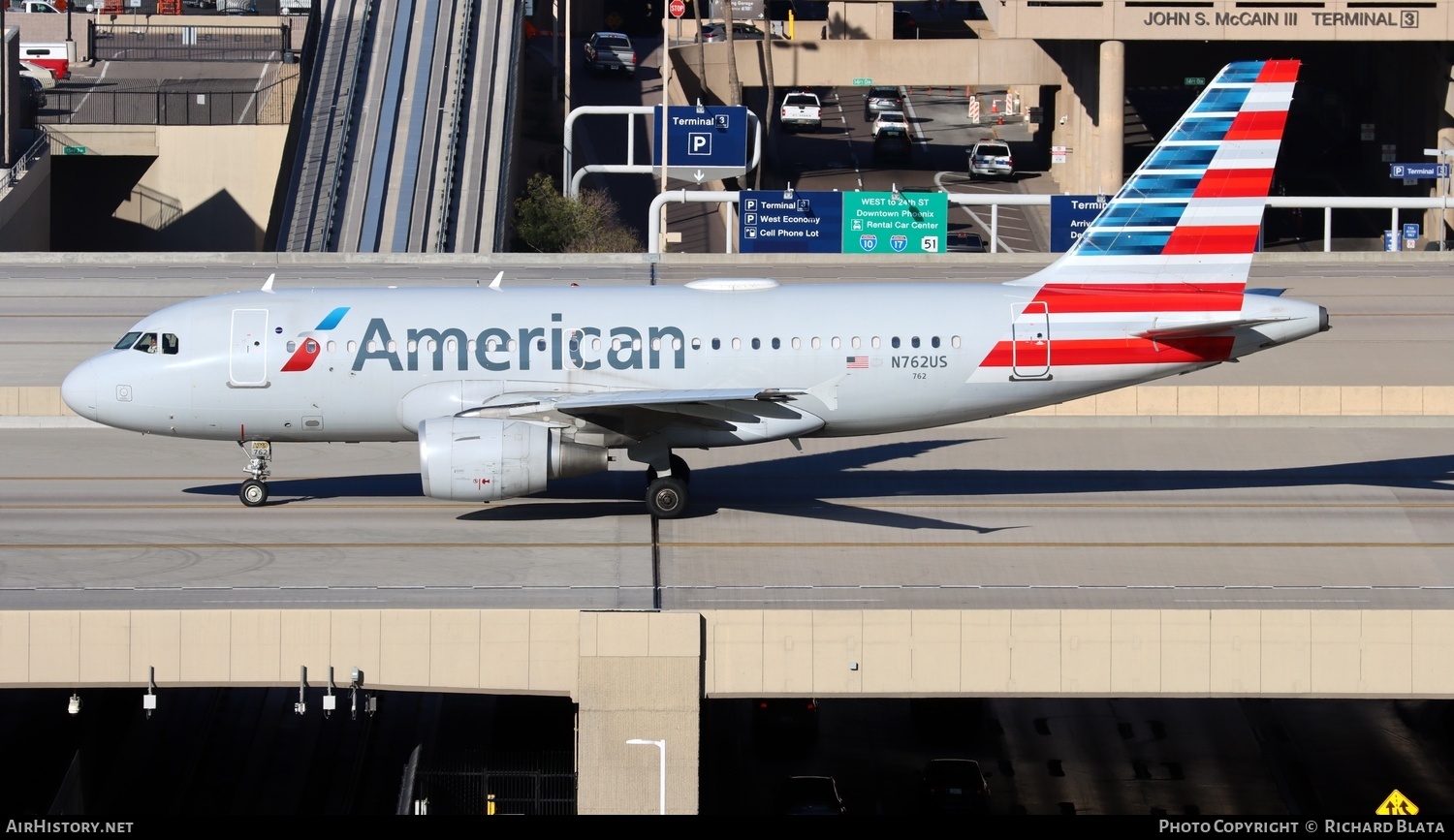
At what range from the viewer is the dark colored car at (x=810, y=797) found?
30.6m

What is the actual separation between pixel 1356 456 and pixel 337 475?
23.6 metres

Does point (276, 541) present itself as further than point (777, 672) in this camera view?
Yes

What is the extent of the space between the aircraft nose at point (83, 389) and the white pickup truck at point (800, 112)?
3185 inches

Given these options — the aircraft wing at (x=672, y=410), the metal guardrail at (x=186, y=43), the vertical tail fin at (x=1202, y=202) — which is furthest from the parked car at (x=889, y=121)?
the aircraft wing at (x=672, y=410)

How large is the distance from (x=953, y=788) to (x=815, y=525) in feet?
19.0

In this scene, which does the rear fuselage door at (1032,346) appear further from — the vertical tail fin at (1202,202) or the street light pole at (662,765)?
the street light pole at (662,765)

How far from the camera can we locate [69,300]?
177 ft

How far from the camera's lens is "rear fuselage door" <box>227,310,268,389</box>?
3066cm

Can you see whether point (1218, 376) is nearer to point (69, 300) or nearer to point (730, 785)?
point (730, 785)

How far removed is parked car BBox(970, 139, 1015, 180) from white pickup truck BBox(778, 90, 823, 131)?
50.8 feet

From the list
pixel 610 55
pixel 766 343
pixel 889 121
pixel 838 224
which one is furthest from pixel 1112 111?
pixel 766 343

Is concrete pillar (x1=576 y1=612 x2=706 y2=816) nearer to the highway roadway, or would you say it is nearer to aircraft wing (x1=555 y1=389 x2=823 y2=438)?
the highway roadway

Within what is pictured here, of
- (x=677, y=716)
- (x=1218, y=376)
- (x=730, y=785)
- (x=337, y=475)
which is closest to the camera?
(x=677, y=716)

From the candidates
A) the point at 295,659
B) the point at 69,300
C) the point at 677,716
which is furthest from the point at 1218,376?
the point at 69,300
